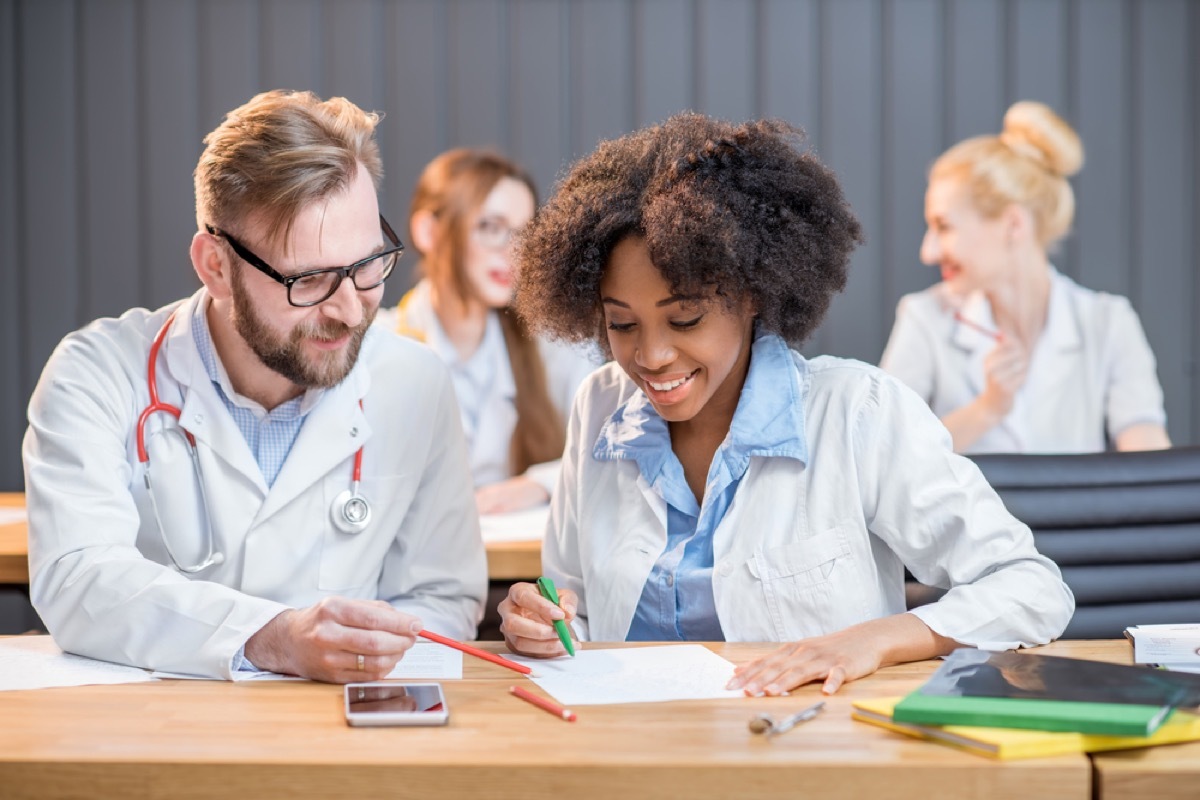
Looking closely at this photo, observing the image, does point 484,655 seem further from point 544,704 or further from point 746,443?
point 746,443

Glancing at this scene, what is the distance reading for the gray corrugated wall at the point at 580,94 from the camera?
4.50 m

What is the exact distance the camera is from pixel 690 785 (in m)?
1.24

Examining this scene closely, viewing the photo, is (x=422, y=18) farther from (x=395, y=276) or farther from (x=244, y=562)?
(x=244, y=562)

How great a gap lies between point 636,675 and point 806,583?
1.18 ft

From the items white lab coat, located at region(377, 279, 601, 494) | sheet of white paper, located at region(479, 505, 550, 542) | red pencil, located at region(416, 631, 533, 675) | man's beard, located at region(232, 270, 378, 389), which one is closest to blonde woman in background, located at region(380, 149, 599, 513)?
white lab coat, located at region(377, 279, 601, 494)

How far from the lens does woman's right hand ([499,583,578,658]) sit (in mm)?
1661

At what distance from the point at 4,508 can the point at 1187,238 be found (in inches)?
154

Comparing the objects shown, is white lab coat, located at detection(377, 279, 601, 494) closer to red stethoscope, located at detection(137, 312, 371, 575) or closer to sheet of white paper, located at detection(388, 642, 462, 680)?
red stethoscope, located at detection(137, 312, 371, 575)

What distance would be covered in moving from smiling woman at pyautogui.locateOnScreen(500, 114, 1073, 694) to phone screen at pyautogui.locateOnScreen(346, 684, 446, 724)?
0.23 m

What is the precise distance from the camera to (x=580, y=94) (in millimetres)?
4559

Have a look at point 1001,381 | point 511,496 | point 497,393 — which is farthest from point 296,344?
point 1001,381

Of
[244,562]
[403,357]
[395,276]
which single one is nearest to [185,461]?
[244,562]

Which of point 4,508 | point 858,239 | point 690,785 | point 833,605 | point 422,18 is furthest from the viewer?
point 422,18

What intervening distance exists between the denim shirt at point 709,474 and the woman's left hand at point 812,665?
0.30 meters
